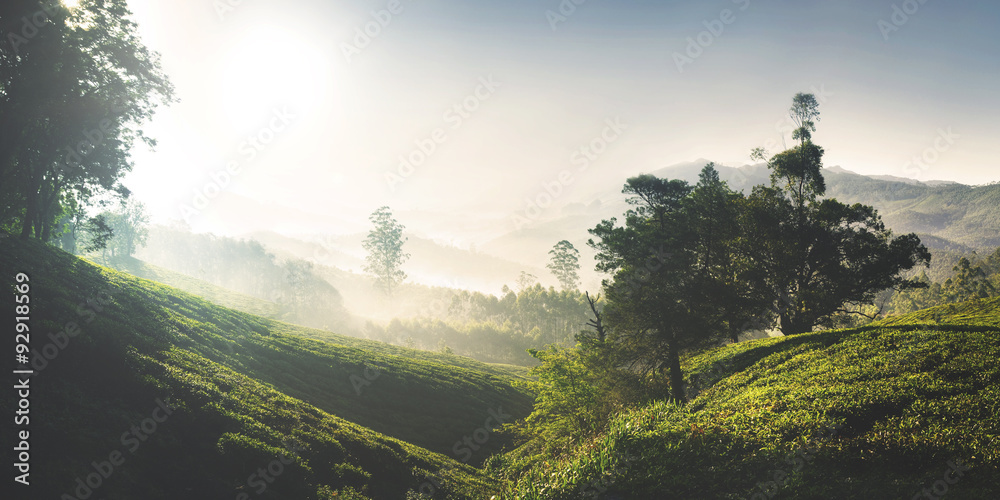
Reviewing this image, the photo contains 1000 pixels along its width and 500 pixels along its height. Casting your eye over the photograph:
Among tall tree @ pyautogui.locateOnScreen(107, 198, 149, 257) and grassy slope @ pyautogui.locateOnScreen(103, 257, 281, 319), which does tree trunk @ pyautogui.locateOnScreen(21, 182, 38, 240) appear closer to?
grassy slope @ pyautogui.locateOnScreen(103, 257, 281, 319)

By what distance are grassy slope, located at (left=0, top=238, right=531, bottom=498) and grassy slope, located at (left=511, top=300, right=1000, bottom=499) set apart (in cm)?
856

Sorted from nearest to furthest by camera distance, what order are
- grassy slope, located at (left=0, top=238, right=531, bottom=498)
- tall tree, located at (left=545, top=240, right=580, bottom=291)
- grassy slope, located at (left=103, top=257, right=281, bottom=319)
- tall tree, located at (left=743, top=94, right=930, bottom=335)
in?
grassy slope, located at (left=0, top=238, right=531, bottom=498) < tall tree, located at (left=743, top=94, right=930, bottom=335) < grassy slope, located at (left=103, top=257, right=281, bottom=319) < tall tree, located at (left=545, top=240, right=580, bottom=291)

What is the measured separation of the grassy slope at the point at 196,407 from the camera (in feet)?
38.1

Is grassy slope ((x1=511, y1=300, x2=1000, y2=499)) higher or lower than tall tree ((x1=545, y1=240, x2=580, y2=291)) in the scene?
lower

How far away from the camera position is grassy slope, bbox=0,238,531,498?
11625 mm

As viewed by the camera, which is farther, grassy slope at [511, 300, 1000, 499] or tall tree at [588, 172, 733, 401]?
tall tree at [588, 172, 733, 401]

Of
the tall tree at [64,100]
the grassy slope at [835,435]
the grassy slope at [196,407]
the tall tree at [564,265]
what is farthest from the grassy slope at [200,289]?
the grassy slope at [835,435]

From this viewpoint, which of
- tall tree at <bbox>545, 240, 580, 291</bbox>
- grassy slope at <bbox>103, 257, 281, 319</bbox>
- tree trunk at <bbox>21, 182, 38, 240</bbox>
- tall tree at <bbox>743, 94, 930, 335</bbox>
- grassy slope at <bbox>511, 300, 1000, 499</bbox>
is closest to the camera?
grassy slope at <bbox>511, 300, 1000, 499</bbox>

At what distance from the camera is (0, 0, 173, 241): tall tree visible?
26.1 meters

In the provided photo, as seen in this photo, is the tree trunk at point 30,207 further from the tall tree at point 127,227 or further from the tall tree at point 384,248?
the tall tree at point 127,227

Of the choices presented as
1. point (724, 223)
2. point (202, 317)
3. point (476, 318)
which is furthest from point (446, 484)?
point (476, 318)

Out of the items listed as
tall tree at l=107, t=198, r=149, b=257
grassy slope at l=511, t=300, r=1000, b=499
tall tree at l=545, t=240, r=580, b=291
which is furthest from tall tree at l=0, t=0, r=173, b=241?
tall tree at l=107, t=198, r=149, b=257

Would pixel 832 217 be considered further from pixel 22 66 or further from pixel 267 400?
pixel 22 66

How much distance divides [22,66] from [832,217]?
5891 centimetres
